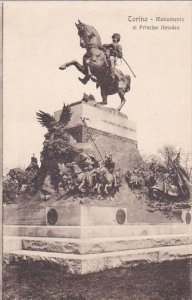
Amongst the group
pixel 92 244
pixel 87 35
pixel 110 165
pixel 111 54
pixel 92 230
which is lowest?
pixel 92 244

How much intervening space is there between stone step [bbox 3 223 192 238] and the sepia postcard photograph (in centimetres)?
2

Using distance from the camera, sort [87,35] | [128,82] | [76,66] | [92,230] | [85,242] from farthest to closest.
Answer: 1. [128,82]
2. [76,66]
3. [87,35]
4. [92,230]
5. [85,242]

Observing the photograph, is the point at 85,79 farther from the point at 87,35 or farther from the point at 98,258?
the point at 98,258

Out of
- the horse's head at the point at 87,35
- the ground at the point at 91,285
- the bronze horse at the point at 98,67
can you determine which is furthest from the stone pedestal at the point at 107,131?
the ground at the point at 91,285

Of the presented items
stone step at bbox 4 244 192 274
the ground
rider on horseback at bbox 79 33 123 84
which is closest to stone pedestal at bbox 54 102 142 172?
rider on horseback at bbox 79 33 123 84

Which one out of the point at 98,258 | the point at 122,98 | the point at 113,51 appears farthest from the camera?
the point at 122,98

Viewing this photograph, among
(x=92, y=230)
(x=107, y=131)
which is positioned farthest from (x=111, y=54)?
(x=92, y=230)

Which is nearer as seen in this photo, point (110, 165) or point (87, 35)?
point (87, 35)

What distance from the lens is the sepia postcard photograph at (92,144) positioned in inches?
304

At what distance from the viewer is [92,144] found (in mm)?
8648

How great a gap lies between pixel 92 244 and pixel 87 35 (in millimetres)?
3591

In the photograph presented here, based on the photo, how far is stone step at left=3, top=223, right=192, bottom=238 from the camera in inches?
309

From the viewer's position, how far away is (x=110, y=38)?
8273mm

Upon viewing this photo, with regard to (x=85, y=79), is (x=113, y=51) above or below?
above
